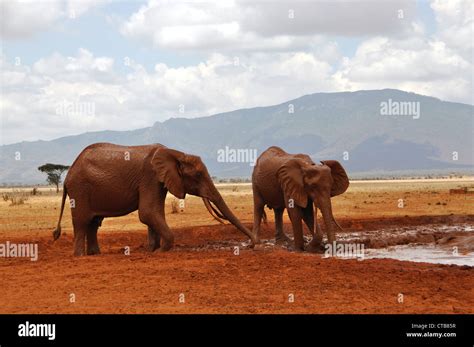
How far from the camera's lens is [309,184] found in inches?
760

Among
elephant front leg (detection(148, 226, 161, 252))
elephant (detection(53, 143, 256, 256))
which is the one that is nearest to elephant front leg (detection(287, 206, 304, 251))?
elephant (detection(53, 143, 256, 256))

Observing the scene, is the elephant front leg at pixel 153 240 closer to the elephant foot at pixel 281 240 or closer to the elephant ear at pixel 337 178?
the elephant foot at pixel 281 240

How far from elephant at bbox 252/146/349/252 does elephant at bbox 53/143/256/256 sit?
5.47ft

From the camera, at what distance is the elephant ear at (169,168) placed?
1873 centimetres

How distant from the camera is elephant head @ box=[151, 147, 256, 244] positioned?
739 inches

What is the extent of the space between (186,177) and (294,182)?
2.93 meters

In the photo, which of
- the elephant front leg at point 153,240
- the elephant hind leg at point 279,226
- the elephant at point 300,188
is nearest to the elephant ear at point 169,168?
the elephant front leg at point 153,240

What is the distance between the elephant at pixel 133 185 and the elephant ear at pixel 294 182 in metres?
1.66

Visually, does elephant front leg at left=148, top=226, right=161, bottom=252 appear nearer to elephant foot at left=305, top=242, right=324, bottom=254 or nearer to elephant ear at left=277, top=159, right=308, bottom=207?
elephant ear at left=277, top=159, right=308, bottom=207

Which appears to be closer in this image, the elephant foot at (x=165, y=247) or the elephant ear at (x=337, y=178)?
the elephant foot at (x=165, y=247)

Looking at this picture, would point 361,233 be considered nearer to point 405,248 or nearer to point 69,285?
point 405,248

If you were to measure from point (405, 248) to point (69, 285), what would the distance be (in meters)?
10.2

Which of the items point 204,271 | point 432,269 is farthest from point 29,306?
point 432,269

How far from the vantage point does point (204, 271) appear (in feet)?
50.1
